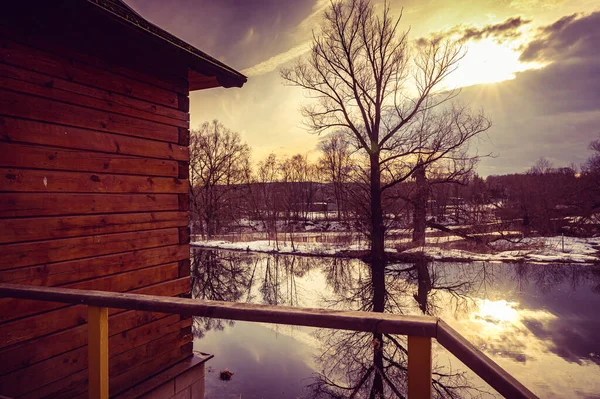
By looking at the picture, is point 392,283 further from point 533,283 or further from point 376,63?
point 376,63

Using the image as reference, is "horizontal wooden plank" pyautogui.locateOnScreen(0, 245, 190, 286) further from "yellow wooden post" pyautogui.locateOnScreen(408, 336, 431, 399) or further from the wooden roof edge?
"yellow wooden post" pyautogui.locateOnScreen(408, 336, 431, 399)

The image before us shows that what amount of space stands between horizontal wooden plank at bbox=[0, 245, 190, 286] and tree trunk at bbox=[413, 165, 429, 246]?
47.9 ft

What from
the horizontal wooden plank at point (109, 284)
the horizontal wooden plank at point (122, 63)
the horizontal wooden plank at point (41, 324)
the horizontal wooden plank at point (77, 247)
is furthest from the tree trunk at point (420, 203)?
the horizontal wooden plank at point (41, 324)

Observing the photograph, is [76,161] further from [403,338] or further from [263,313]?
[403,338]

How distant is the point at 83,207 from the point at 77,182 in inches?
10.5

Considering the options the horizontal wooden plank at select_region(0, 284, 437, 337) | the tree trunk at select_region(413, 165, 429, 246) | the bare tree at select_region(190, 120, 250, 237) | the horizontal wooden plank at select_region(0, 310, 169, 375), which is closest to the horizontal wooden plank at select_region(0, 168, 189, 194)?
the horizontal wooden plank at select_region(0, 310, 169, 375)

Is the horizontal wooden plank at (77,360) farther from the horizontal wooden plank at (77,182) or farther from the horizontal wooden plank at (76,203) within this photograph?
the horizontal wooden plank at (77,182)

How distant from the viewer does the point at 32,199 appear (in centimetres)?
312

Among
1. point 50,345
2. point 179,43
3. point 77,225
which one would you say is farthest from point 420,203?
point 50,345

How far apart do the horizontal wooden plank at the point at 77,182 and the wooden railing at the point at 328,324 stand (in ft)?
5.12

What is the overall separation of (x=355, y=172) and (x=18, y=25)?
16122 mm

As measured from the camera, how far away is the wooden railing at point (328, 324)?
1.10 meters

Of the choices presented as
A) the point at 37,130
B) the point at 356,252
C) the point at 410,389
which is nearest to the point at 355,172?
the point at 356,252

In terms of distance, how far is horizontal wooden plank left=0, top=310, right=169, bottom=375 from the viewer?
113 inches
